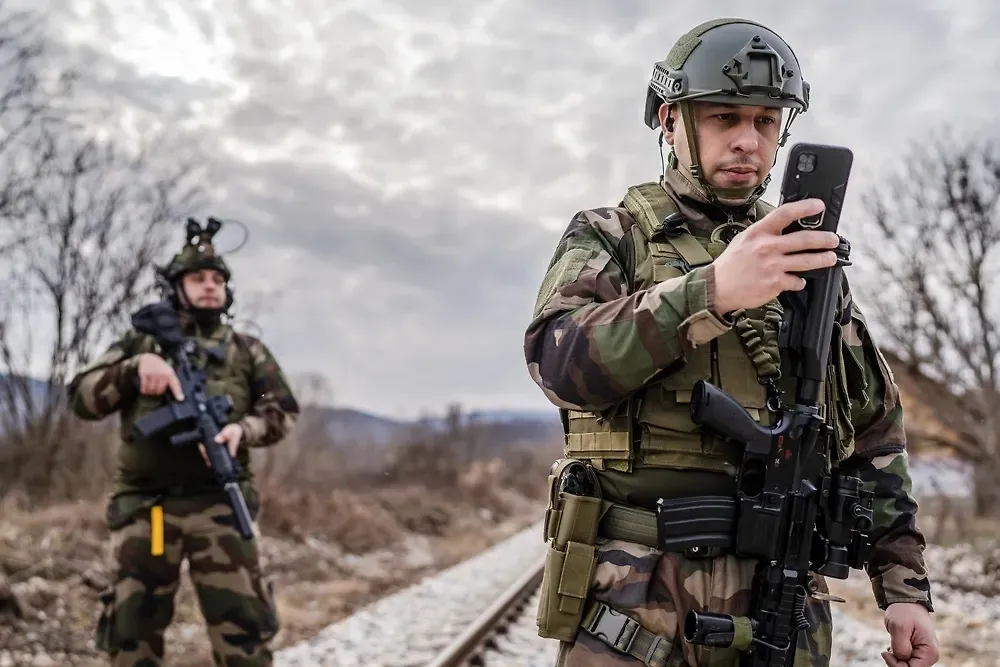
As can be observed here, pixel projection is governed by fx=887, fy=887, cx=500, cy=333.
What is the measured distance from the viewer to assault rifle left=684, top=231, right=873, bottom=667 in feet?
5.98

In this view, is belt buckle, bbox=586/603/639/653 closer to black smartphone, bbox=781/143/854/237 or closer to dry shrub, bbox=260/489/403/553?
black smartphone, bbox=781/143/854/237

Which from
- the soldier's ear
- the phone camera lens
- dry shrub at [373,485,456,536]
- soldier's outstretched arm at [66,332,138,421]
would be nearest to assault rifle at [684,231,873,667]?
the phone camera lens

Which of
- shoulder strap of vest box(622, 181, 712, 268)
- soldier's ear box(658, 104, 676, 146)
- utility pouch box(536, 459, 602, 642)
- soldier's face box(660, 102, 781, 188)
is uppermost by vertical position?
soldier's ear box(658, 104, 676, 146)

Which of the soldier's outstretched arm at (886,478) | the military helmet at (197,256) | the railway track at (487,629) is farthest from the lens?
the railway track at (487,629)

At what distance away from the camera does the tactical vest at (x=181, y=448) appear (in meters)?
4.43

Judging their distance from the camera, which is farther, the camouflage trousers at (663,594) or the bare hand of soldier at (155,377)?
the bare hand of soldier at (155,377)

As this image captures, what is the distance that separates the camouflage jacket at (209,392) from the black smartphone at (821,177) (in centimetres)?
350

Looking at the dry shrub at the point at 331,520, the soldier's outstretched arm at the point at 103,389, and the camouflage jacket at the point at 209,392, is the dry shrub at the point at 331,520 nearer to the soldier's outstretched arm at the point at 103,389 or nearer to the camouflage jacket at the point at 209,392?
the camouflage jacket at the point at 209,392

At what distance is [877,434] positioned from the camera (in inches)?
87.4

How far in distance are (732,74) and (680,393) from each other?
0.73m

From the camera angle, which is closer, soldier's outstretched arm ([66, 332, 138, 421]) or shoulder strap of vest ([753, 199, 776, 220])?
shoulder strap of vest ([753, 199, 776, 220])

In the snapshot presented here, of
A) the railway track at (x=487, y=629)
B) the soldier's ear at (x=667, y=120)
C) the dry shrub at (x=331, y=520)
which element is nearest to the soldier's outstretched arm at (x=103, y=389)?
the railway track at (x=487, y=629)

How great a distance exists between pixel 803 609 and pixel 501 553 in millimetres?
10918

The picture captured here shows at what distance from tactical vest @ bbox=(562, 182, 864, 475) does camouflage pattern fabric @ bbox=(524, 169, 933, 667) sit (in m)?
0.03
